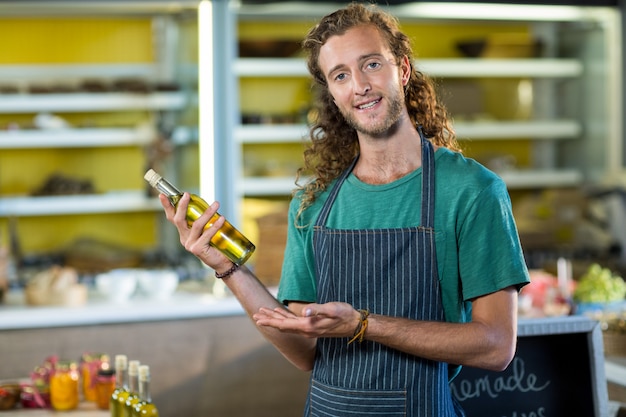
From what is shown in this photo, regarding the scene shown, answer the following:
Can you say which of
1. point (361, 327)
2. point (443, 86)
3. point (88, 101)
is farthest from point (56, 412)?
point (443, 86)

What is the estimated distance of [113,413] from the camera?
287cm

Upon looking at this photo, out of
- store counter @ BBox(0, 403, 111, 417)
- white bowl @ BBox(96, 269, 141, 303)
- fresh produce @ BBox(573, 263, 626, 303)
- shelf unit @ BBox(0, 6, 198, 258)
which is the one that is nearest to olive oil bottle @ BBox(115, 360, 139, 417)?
store counter @ BBox(0, 403, 111, 417)

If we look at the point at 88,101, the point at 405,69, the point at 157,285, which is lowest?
the point at 157,285

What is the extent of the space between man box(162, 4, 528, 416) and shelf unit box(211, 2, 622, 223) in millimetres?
3522

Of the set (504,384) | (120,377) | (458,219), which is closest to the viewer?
(458,219)

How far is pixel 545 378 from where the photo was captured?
257 centimetres

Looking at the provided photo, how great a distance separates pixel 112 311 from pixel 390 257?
2615 mm

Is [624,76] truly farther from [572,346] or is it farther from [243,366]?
[572,346]

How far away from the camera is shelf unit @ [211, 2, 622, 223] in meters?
5.93

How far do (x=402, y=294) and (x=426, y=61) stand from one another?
4.54m

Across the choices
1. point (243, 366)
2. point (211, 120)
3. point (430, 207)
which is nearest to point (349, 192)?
point (430, 207)

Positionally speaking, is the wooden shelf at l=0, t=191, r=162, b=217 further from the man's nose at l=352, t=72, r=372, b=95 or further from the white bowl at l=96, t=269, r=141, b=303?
the man's nose at l=352, t=72, r=372, b=95

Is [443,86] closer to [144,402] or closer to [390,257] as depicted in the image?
[144,402]

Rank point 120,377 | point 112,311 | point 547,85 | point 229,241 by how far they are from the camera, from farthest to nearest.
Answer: point 547,85, point 112,311, point 120,377, point 229,241
